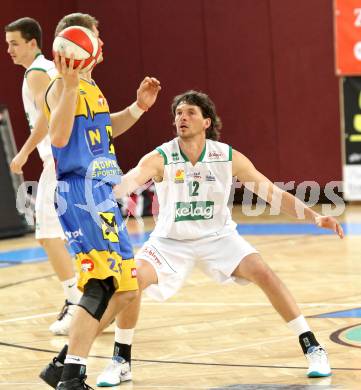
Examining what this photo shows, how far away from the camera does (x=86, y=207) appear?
514 centimetres

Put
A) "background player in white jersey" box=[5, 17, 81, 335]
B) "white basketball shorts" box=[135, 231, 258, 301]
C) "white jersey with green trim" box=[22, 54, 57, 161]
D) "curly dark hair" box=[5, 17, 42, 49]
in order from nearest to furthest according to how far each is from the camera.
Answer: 1. "white basketball shorts" box=[135, 231, 258, 301]
2. "background player in white jersey" box=[5, 17, 81, 335]
3. "white jersey with green trim" box=[22, 54, 57, 161]
4. "curly dark hair" box=[5, 17, 42, 49]

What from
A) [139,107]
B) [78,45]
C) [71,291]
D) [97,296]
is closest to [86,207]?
[97,296]

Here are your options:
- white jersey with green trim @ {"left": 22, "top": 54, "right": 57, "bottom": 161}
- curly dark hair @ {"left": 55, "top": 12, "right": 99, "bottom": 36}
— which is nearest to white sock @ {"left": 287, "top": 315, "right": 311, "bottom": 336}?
curly dark hair @ {"left": 55, "top": 12, "right": 99, "bottom": 36}

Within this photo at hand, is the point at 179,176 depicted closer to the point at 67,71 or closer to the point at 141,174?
the point at 141,174

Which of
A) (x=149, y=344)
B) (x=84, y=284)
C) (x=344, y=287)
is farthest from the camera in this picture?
(x=344, y=287)

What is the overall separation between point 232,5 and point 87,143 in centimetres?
1044

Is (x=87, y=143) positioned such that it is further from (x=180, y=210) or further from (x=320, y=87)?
(x=320, y=87)

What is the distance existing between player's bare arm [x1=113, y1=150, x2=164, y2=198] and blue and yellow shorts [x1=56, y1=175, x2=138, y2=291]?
29 centimetres

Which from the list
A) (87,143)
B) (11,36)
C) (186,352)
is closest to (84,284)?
(87,143)

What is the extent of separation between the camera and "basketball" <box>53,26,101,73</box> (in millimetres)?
4938

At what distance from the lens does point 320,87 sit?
48.3 feet

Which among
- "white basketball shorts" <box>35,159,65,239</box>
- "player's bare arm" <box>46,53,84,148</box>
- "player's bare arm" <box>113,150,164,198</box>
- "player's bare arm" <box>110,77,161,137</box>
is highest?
"player's bare arm" <box>46,53,84,148</box>

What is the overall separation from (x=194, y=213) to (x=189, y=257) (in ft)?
0.86

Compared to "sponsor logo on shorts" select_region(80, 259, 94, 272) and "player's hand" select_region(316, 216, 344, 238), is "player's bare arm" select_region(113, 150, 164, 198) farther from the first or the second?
"player's hand" select_region(316, 216, 344, 238)
